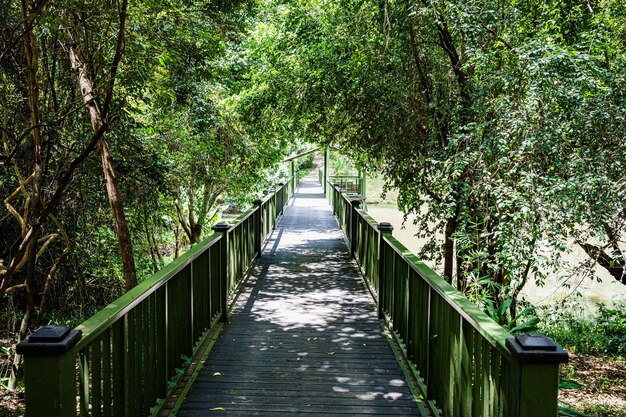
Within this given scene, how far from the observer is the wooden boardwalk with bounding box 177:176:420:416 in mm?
4738

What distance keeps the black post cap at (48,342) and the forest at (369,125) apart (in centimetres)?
414

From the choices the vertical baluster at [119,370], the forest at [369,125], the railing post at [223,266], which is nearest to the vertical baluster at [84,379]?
the vertical baluster at [119,370]

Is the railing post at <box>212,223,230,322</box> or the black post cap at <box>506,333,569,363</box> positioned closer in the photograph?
the black post cap at <box>506,333,569,363</box>

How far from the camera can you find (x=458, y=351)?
3822 mm

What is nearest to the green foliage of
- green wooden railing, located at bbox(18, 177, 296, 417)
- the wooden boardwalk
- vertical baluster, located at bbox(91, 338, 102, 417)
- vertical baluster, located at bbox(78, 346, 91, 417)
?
the wooden boardwalk

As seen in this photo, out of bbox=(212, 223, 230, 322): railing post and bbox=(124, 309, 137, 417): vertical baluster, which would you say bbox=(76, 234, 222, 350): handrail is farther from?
bbox=(212, 223, 230, 322): railing post

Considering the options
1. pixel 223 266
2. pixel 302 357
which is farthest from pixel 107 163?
pixel 302 357

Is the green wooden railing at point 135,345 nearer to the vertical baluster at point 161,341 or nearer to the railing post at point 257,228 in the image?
the vertical baluster at point 161,341

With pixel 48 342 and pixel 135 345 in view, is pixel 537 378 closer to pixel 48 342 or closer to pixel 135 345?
pixel 48 342

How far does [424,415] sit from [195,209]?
17.4m

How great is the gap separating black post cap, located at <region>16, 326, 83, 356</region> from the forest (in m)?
4.14

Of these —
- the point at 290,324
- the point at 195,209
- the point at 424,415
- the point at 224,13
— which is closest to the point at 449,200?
the point at 290,324

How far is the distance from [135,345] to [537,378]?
2.57 metres

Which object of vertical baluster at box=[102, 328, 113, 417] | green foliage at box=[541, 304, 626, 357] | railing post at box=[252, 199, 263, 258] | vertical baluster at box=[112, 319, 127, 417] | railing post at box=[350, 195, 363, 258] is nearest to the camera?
vertical baluster at box=[102, 328, 113, 417]
